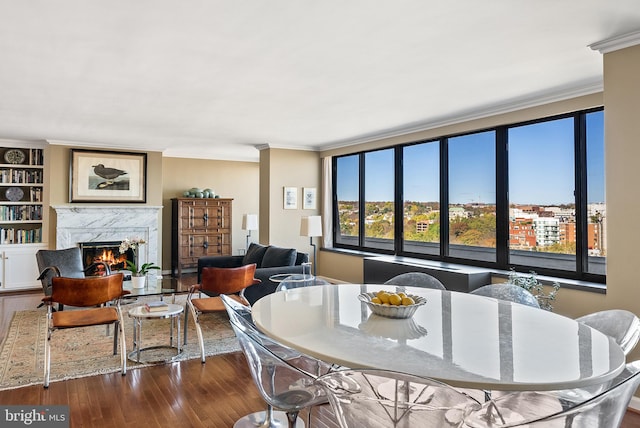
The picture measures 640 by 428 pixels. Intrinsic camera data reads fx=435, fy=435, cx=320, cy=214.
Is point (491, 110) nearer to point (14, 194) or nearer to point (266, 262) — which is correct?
point (266, 262)

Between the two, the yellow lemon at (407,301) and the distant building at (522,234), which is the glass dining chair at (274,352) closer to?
the yellow lemon at (407,301)

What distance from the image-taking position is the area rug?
139 inches

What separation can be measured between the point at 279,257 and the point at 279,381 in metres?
3.66

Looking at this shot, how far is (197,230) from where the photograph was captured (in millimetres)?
8664

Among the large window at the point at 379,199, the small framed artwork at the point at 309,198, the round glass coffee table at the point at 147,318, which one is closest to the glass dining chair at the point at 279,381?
the round glass coffee table at the point at 147,318

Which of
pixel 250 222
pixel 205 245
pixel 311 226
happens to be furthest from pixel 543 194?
pixel 205 245

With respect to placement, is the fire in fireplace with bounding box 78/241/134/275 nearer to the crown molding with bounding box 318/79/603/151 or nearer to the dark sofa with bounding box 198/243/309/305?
the dark sofa with bounding box 198/243/309/305

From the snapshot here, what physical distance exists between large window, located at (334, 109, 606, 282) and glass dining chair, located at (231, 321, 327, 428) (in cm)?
340

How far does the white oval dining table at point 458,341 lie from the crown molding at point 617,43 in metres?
1.95

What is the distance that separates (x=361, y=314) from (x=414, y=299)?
290 millimetres

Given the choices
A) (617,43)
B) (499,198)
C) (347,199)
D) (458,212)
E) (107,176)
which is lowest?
(458,212)

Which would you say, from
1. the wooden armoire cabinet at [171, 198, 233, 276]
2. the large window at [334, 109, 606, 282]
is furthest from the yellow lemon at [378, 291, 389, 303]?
the wooden armoire cabinet at [171, 198, 233, 276]

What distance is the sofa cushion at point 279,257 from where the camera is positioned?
5473 mm

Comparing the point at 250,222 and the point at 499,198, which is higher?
the point at 499,198
